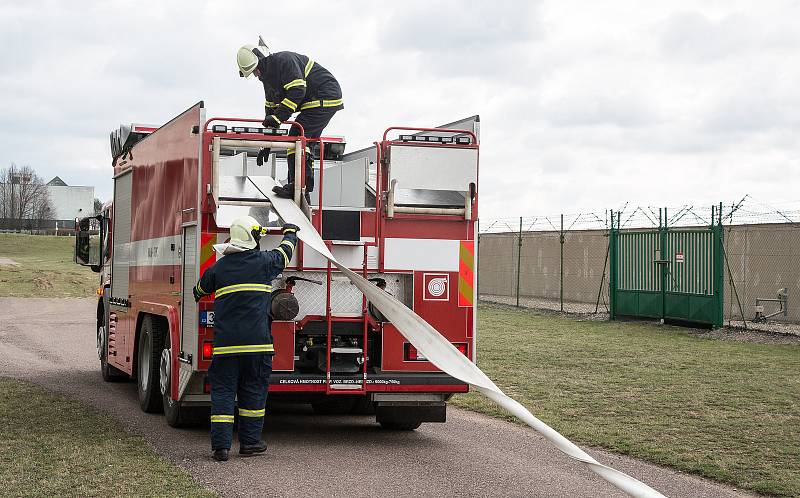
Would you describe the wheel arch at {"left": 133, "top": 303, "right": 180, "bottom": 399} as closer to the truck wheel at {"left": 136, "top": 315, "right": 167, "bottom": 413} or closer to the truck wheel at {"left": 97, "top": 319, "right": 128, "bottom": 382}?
the truck wheel at {"left": 136, "top": 315, "right": 167, "bottom": 413}

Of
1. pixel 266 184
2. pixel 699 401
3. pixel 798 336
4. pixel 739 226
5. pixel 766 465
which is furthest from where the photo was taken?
pixel 739 226

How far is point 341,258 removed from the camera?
9.11m

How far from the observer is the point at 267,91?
1001 centimetres

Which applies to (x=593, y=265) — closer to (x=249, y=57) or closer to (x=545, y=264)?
(x=545, y=264)

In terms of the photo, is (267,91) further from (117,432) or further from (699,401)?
(699,401)

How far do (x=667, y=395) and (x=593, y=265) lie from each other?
18002 millimetres

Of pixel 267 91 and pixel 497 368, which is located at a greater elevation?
pixel 267 91

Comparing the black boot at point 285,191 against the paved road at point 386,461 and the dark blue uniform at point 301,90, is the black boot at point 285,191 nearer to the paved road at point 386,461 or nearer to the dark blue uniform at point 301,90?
the dark blue uniform at point 301,90

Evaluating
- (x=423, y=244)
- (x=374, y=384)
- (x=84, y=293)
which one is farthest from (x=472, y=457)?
(x=84, y=293)

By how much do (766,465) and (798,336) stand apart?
11.7m

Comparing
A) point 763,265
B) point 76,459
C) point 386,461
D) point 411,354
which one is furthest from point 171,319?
point 763,265

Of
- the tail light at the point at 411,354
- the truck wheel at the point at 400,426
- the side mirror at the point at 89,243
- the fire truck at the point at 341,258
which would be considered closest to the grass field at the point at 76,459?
the fire truck at the point at 341,258

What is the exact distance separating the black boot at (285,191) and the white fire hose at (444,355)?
5cm

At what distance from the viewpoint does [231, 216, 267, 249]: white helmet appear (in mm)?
8367
